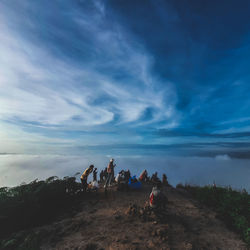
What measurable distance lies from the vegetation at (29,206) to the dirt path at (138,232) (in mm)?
1105

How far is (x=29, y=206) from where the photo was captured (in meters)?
6.91

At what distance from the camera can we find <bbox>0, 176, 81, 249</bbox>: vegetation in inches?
218

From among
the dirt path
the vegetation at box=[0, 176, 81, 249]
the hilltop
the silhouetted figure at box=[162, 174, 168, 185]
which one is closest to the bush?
the vegetation at box=[0, 176, 81, 249]

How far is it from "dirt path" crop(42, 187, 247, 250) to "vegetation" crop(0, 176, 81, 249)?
111 centimetres

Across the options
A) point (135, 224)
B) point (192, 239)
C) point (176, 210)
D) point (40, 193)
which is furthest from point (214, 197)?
point (40, 193)

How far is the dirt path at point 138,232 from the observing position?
479cm

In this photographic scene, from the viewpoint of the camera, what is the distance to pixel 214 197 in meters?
9.31

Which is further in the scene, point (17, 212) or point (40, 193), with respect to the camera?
→ point (40, 193)

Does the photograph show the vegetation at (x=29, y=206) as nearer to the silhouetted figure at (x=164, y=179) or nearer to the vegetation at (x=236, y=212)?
the vegetation at (x=236, y=212)

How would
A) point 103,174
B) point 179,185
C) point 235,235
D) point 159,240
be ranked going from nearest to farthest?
point 159,240 < point 235,235 < point 179,185 < point 103,174

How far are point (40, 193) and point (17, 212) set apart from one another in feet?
4.30

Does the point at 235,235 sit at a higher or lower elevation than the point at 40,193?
lower

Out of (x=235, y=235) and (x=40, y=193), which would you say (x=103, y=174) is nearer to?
(x=40, y=193)

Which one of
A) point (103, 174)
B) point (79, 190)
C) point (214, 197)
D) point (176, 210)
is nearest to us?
point (176, 210)
